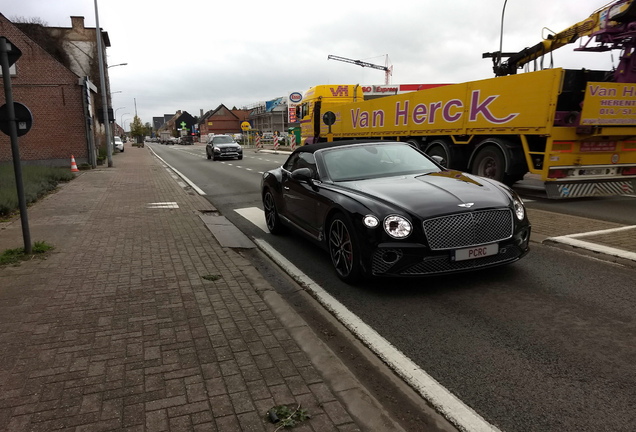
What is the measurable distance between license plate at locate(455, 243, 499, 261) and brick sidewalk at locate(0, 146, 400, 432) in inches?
67.7

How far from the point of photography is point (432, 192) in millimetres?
4438

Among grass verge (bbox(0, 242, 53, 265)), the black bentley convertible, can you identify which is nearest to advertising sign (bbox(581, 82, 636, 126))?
the black bentley convertible

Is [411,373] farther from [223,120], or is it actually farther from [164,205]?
[223,120]

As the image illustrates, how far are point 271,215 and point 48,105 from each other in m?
21.5

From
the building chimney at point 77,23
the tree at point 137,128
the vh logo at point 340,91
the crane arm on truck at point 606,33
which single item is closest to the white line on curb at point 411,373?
the crane arm on truck at point 606,33

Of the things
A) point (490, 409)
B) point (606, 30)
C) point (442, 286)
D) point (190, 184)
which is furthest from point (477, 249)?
point (190, 184)

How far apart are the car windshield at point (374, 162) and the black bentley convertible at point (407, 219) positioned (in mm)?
13

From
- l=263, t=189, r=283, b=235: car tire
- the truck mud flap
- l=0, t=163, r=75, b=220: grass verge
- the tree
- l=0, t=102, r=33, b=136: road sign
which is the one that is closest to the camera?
l=0, t=102, r=33, b=136: road sign

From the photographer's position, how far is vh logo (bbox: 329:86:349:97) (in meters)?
19.8

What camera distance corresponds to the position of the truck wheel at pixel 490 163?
33.3ft

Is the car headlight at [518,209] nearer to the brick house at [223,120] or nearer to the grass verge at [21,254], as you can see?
the grass verge at [21,254]

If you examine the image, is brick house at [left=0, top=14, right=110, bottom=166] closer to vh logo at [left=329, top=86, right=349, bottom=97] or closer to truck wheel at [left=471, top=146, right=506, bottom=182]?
vh logo at [left=329, top=86, right=349, bottom=97]

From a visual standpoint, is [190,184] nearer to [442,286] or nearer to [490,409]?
[442,286]

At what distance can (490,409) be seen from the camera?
250cm
